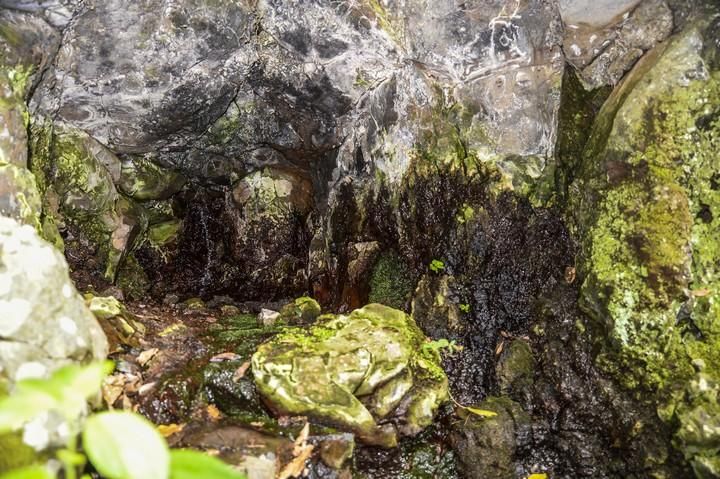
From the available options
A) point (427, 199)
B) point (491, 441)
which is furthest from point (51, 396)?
point (427, 199)

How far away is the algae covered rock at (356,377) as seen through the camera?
4.16m

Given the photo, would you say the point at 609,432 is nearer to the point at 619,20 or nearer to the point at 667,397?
the point at 667,397

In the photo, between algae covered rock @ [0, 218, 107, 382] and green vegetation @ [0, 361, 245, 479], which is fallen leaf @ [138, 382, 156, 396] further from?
green vegetation @ [0, 361, 245, 479]

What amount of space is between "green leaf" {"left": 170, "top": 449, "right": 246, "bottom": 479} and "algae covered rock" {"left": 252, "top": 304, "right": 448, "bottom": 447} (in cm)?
254

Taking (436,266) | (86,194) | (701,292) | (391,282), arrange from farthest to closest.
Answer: (86,194), (391,282), (436,266), (701,292)

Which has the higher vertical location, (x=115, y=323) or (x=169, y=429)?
(x=115, y=323)

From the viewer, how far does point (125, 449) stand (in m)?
1.49

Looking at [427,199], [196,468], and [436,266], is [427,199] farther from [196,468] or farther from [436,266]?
[196,468]

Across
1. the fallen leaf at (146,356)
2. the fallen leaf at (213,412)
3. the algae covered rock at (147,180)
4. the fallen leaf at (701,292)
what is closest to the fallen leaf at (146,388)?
the fallen leaf at (146,356)

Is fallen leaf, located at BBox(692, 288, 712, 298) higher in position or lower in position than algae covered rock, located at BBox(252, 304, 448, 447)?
higher

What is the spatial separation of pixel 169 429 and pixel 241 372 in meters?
0.78

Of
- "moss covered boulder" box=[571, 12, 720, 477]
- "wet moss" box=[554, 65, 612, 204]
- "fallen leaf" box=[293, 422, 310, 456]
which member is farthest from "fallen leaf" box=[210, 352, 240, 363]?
"wet moss" box=[554, 65, 612, 204]

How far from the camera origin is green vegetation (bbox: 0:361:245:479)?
4.82 feet

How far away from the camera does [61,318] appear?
3.12 m
